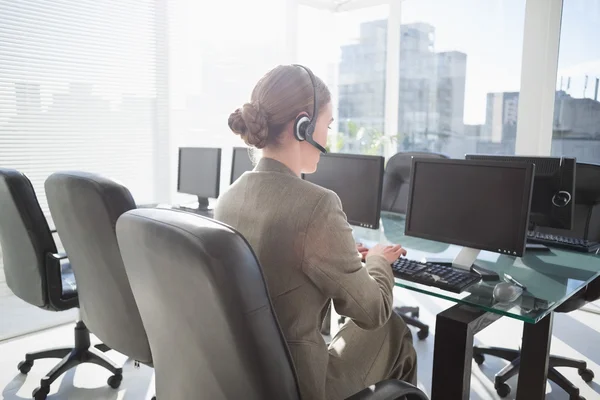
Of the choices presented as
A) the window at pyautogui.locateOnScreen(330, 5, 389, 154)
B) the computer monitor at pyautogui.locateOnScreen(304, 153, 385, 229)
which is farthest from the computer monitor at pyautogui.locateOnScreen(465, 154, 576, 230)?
the window at pyautogui.locateOnScreen(330, 5, 389, 154)

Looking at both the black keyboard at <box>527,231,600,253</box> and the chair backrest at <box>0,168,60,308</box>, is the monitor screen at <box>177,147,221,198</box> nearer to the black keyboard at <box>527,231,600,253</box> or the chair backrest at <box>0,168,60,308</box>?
the chair backrest at <box>0,168,60,308</box>

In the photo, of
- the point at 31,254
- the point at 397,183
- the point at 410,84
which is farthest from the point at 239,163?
the point at 410,84

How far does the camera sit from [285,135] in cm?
144

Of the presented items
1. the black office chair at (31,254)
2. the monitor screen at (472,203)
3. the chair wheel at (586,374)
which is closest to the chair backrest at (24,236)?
the black office chair at (31,254)

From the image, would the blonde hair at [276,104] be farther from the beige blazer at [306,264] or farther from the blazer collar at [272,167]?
the beige blazer at [306,264]

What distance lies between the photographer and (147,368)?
271 centimetres

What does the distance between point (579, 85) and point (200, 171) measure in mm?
3010

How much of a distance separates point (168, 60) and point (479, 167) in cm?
302

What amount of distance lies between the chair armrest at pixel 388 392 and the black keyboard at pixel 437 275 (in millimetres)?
590

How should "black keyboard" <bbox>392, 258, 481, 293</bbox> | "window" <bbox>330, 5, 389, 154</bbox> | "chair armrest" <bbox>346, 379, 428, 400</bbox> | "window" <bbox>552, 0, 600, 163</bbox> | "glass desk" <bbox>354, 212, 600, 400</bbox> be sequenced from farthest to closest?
"window" <bbox>330, 5, 389, 154</bbox> < "window" <bbox>552, 0, 600, 163</bbox> < "black keyboard" <bbox>392, 258, 481, 293</bbox> < "glass desk" <bbox>354, 212, 600, 400</bbox> < "chair armrest" <bbox>346, 379, 428, 400</bbox>

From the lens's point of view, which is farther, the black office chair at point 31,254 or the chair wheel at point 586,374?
the chair wheel at point 586,374

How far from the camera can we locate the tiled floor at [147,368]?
245cm

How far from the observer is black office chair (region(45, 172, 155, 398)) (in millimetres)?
1704

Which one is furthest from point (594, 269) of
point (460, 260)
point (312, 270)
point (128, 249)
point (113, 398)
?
point (113, 398)
